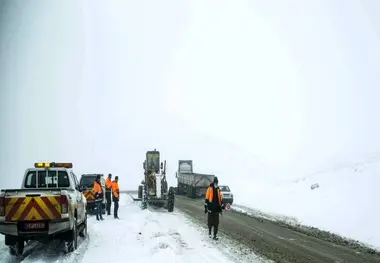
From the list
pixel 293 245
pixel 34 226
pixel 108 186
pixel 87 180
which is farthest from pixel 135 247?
Answer: pixel 87 180

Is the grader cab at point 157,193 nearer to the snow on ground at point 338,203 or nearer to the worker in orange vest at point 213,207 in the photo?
the snow on ground at point 338,203

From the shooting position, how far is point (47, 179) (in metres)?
12.5

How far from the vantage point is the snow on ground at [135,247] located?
1050 cm

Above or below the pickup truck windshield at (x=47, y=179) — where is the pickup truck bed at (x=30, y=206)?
below

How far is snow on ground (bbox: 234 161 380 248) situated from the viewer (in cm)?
1925

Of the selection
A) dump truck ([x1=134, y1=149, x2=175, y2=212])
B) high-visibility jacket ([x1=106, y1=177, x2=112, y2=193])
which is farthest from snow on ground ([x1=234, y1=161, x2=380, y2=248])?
high-visibility jacket ([x1=106, y1=177, x2=112, y2=193])

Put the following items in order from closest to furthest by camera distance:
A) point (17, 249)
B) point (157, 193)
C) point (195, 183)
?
1. point (17, 249)
2. point (157, 193)
3. point (195, 183)

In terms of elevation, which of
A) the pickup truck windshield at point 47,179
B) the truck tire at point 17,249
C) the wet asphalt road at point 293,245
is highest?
the pickup truck windshield at point 47,179

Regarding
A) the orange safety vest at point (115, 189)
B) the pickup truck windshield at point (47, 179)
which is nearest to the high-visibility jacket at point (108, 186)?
the orange safety vest at point (115, 189)

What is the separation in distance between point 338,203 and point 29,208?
21.3 m

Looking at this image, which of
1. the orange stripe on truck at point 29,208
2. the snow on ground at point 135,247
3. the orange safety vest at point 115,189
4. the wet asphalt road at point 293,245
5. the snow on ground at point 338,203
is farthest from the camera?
the orange safety vest at point 115,189

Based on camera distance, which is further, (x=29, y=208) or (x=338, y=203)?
(x=338, y=203)

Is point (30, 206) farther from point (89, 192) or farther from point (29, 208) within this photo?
point (89, 192)

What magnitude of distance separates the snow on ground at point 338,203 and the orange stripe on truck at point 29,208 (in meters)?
11.4
